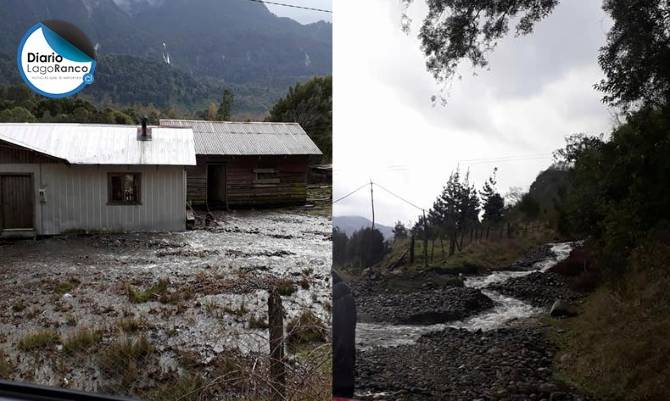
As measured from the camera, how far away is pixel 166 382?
10.8 feet

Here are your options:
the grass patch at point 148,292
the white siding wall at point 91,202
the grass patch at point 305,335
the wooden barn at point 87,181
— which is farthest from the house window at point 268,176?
the grass patch at point 305,335

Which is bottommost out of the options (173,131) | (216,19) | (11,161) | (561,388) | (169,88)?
(561,388)

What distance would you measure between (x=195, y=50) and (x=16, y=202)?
329cm

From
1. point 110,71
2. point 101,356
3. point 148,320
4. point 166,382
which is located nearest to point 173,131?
point 110,71

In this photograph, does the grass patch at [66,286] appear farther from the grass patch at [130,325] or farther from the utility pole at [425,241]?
the utility pole at [425,241]

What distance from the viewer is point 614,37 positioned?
685mm

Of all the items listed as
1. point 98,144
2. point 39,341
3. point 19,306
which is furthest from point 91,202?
point 39,341

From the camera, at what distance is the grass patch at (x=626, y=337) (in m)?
0.66

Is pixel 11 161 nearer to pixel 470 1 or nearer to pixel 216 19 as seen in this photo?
pixel 216 19

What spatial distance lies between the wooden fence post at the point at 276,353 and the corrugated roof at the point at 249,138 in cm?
647

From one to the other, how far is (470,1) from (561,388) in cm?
56

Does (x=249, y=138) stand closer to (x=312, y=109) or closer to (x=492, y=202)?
(x=312, y=109)

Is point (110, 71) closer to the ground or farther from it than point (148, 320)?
farther from it

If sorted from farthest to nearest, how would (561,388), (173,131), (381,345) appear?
(173,131)
(381,345)
(561,388)
